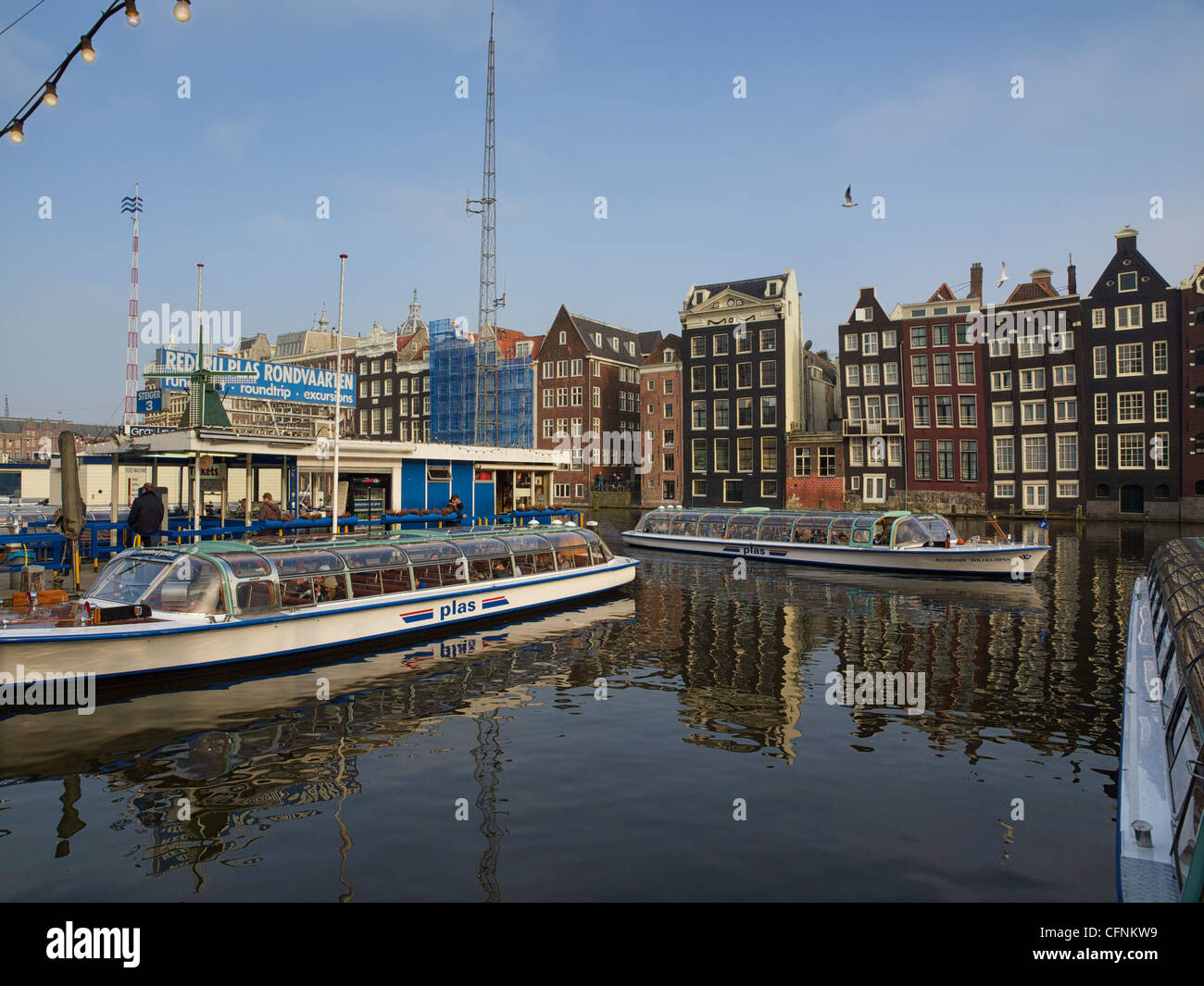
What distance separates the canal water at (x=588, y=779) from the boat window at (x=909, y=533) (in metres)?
12.5

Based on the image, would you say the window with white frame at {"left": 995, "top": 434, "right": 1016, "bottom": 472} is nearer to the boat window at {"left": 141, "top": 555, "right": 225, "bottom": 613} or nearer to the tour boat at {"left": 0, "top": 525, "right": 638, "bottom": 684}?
the tour boat at {"left": 0, "top": 525, "right": 638, "bottom": 684}

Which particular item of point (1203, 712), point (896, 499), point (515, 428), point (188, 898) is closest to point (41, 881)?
point (188, 898)

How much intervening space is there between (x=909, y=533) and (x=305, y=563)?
2437 centimetres

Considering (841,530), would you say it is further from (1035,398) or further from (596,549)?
(1035,398)

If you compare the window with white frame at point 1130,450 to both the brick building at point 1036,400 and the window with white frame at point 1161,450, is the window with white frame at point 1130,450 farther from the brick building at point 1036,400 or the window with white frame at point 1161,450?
the brick building at point 1036,400

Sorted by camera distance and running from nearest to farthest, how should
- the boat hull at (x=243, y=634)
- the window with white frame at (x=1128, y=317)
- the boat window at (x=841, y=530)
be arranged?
the boat hull at (x=243, y=634)
the boat window at (x=841, y=530)
the window with white frame at (x=1128, y=317)

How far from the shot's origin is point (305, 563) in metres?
17.5

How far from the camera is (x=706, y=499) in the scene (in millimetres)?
78812

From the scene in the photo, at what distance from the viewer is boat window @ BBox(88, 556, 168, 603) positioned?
1548cm

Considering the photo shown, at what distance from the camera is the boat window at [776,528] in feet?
119

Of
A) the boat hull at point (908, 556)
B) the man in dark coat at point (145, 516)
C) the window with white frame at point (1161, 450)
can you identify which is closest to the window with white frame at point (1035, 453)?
the window with white frame at point (1161, 450)

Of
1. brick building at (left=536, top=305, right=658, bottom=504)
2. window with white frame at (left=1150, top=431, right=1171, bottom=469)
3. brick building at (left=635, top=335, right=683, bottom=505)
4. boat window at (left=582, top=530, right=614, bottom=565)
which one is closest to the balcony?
brick building at (left=635, top=335, right=683, bottom=505)
